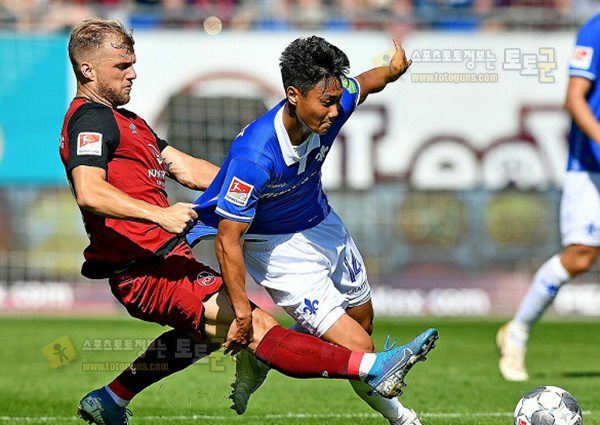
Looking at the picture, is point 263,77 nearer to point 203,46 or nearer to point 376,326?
point 203,46

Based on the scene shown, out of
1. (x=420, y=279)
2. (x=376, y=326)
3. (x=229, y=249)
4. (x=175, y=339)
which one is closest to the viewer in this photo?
(x=229, y=249)

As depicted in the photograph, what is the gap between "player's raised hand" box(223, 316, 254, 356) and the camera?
4.16 metres

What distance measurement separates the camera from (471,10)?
12.9m

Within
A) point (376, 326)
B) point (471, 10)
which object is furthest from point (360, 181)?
point (471, 10)

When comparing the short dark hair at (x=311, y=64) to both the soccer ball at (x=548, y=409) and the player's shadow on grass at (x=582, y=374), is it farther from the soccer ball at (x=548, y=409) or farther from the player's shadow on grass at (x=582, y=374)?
→ the player's shadow on grass at (x=582, y=374)

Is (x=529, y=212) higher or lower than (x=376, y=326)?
higher

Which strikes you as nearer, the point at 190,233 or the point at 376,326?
the point at 190,233

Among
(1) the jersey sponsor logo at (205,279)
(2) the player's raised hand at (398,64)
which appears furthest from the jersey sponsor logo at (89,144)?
(2) the player's raised hand at (398,64)

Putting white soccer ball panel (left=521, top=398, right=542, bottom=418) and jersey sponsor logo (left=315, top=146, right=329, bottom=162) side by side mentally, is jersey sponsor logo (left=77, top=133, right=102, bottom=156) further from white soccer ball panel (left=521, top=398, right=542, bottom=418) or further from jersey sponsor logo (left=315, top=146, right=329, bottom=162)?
white soccer ball panel (left=521, top=398, right=542, bottom=418)

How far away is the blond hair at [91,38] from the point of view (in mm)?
4359

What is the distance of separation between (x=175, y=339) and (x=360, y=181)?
25.7 feet

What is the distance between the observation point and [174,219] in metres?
3.91

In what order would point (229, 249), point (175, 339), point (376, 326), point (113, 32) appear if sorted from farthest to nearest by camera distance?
point (376, 326)
point (175, 339)
point (113, 32)
point (229, 249)

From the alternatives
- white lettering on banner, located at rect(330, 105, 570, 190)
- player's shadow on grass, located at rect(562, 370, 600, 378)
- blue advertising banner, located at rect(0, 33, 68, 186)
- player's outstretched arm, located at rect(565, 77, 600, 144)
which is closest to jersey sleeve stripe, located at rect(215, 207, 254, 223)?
player's outstretched arm, located at rect(565, 77, 600, 144)
